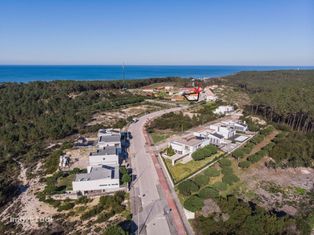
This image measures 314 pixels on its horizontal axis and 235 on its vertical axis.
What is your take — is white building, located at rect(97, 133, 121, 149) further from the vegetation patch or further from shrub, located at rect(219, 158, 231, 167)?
the vegetation patch

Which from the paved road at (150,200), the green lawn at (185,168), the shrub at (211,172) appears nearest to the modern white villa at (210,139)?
the green lawn at (185,168)

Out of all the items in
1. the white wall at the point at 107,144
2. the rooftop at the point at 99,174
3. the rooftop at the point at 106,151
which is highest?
the rooftop at the point at 106,151

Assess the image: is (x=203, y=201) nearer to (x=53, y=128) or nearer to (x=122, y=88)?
(x=53, y=128)

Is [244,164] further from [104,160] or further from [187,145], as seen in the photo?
[104,160]

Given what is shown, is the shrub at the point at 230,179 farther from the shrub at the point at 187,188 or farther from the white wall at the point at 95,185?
the white wall at the point at 95,185

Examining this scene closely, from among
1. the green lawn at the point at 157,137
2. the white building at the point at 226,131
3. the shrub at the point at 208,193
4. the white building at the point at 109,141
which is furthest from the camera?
the white building at the point at 226,131

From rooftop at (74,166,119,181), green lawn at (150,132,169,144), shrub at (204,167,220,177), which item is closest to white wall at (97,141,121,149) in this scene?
rooftop at (74,166,119,181)
